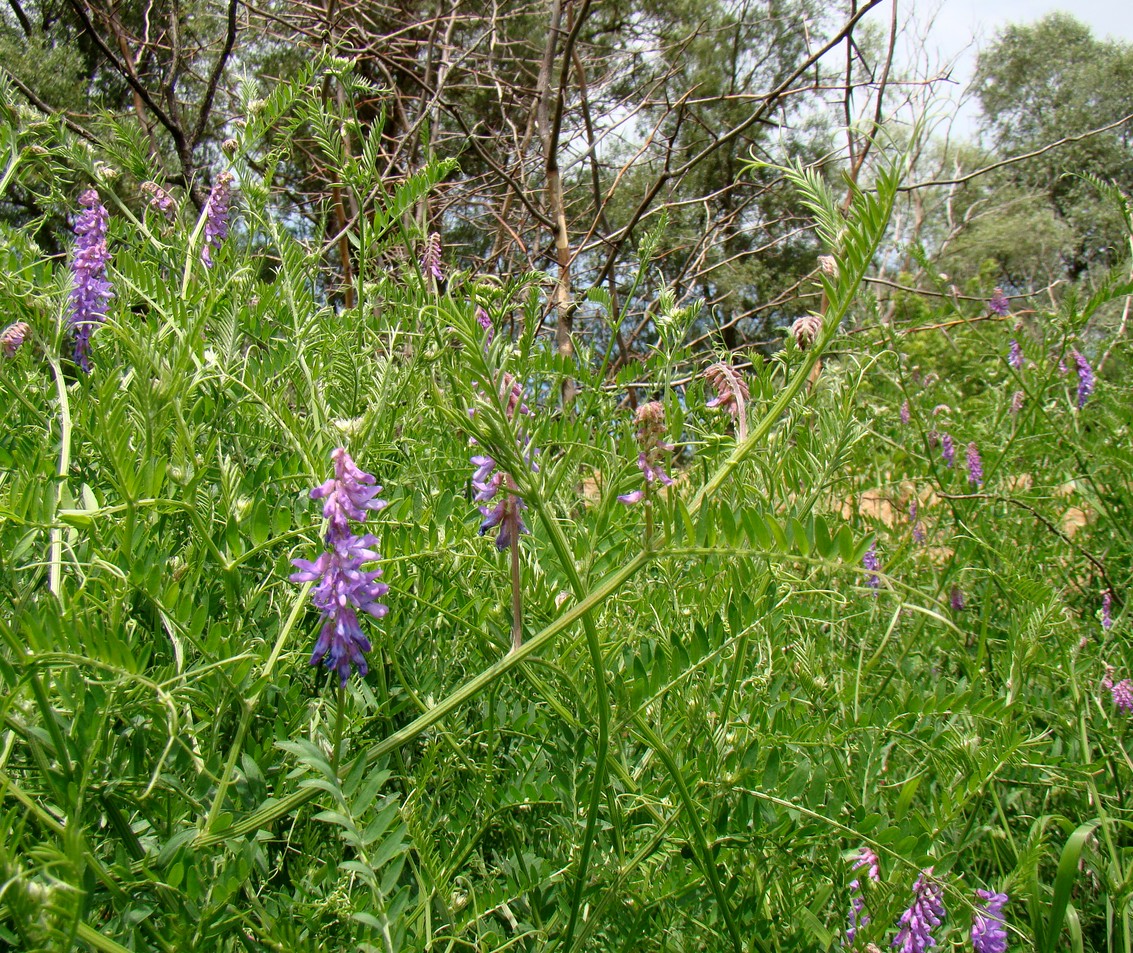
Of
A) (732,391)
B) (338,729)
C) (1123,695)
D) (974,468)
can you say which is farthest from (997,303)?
(338,729)

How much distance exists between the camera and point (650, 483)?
2.46 ft

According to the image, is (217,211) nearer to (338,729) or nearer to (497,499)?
(497,499)

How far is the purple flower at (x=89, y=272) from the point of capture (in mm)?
1496

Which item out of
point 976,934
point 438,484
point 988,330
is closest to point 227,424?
point 438,484

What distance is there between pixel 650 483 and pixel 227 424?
2.84ft

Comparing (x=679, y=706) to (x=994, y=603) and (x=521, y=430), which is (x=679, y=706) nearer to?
(x=521, y=430)

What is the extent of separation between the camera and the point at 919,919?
3.11 feet

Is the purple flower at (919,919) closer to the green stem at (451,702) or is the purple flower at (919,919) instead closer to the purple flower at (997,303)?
the green stem at (451,702)

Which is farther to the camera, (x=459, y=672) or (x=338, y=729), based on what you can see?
(x=459, y=672)

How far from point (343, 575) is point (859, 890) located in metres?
0.73

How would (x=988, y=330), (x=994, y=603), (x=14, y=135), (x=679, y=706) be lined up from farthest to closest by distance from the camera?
(x=988, y=330) → (x=994, y=603) → (x=14, y=135) → (x=679, y=706)

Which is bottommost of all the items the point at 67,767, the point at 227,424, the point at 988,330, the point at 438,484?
the point at 67,767

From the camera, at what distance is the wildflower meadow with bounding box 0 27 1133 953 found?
730 millimetres

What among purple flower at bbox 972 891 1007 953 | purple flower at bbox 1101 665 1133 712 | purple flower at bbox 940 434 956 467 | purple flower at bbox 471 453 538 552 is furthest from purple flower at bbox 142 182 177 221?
purple flower at bbox 940 434 956 467
